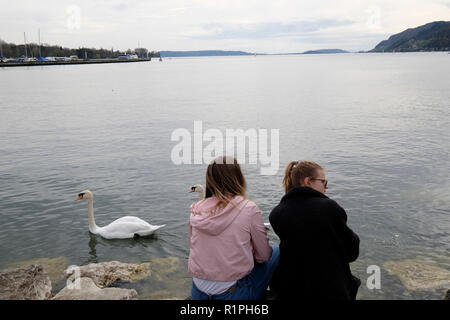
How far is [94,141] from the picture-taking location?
2369 centimetres

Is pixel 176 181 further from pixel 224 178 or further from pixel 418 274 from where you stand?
pixel 224 178

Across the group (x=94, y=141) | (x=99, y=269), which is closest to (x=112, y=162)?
(x=94, y=141)

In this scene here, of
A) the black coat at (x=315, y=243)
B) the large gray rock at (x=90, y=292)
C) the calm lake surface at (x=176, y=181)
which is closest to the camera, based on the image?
the black coat at (x=315, y=243)

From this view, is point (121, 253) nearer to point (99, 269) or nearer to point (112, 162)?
point (99, 269)

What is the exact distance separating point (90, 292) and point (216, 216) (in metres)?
4.08

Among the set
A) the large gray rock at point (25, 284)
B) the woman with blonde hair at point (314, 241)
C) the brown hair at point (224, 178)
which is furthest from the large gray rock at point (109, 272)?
the woman with blonde hair at point (314, 241)

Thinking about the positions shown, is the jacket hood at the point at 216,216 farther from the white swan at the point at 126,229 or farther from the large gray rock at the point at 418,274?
the white swan at the point at 126,229

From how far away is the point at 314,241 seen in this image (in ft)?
14.0

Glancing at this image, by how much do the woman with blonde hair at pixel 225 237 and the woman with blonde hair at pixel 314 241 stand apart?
0.34m

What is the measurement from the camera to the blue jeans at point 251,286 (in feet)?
15.2

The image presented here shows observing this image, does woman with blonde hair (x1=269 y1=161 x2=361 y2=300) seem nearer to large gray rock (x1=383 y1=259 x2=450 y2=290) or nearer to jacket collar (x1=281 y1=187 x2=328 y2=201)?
jacket collar (x1=281 y1=187 x2=328 y2=201)

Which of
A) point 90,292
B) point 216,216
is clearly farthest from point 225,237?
point 90,292

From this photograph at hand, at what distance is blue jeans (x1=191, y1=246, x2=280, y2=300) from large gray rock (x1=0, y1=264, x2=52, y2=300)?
13.6ft
